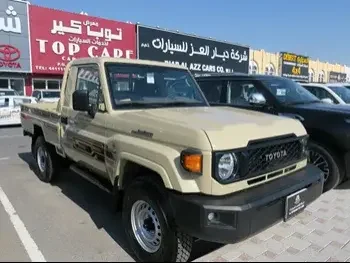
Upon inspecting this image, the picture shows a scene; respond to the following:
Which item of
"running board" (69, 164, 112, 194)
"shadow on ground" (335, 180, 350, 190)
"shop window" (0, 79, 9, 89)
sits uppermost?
"shop window" (0, 79, 9, 89)

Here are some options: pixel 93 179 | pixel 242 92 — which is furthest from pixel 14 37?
pixel 93 179

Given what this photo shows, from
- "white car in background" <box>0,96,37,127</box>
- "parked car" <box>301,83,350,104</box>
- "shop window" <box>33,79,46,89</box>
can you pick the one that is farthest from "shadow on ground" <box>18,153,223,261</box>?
"shop window" <box>33,79,46,89</box>

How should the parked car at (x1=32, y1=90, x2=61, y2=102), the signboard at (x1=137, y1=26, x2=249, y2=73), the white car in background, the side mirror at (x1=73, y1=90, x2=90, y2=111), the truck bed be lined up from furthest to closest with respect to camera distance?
1. the signboard at (x1=137, y1=26, x2=249, y2=73)
2. the parked car at (x1=32, y1=90, x2=61, y2=102)
3. the white car in background
4. the truck bed
5. the side mirror at (x1=73, y1=90, x2=90, y2=111)

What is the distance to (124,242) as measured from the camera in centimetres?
376

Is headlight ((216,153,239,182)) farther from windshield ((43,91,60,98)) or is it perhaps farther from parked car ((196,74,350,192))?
windshield ((43,91,60,98))

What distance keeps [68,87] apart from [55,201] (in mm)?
1708

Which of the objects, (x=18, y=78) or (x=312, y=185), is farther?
(x=18, y=78)

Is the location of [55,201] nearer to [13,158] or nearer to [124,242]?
[124,242]

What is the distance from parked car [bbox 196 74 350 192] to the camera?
502 centimetres

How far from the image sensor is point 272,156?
323 cm

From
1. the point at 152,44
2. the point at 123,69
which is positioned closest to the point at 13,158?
the point at 123,69

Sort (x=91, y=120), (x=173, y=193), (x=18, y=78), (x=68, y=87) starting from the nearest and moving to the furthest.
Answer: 1. (x=173, y=193)
2. (x=91, y=120)
3. (x=68, y=87)
4. (x=18, y=78)

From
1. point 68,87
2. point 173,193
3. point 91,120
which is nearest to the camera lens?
point 173,193

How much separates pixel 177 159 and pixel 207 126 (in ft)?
1.29
